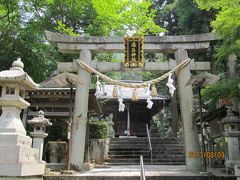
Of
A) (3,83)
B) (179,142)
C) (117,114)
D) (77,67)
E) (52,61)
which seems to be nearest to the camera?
(3,83)

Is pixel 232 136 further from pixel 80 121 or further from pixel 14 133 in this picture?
pixel 14 133

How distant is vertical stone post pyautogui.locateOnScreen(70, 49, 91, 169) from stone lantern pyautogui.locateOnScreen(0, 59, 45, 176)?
134 inches

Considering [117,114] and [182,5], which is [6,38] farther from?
[182,5]

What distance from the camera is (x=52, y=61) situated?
20719mm

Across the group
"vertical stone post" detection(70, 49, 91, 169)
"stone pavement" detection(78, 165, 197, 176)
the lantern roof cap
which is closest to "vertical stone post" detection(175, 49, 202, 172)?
"stone pavement" detection(78, 165, 197, 176)

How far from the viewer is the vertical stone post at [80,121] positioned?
34.4 feet

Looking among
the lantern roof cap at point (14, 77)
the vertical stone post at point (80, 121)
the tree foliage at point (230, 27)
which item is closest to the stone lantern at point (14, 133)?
the lantern roof cap at point (14, 77)

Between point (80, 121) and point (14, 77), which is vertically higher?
point (14, 77)

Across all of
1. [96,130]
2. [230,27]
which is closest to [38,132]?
[96,130]

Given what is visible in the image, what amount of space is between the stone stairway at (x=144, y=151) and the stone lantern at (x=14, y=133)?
8.30m

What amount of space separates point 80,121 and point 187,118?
435 centimetres

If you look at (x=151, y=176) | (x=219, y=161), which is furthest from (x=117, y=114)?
(x=151, y=176)

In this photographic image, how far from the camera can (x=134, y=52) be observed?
459 inches

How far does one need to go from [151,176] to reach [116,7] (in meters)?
12.4
